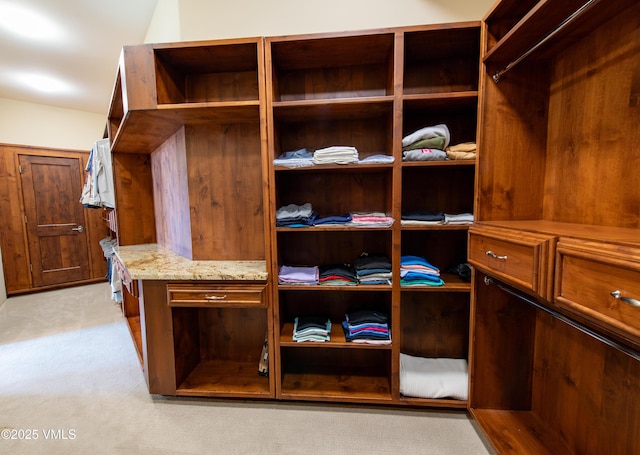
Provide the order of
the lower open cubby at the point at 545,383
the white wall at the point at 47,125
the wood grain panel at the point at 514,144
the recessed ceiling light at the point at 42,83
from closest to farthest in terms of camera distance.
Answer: the lower open cubby at the point at 545,383, the wood grain panel at the point at 514,144, the recessed ceiling light at the point at 42,83, the white wall at the point at 47,125

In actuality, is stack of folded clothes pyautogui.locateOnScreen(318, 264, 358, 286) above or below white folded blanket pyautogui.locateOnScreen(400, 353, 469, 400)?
above

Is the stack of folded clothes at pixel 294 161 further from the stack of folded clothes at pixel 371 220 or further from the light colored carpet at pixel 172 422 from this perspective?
the light colored carpet at pixel 172 422

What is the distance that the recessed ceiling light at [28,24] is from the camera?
7.13ft

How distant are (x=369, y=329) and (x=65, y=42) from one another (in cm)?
391

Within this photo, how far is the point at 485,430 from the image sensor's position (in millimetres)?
1323

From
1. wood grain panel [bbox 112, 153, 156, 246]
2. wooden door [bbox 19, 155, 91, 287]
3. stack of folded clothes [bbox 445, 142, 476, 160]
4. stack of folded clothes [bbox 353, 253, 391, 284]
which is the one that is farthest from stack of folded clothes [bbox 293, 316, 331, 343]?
wooden door [bbox 19, 155, 91, 287]

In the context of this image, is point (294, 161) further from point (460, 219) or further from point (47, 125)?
point (47, 125)

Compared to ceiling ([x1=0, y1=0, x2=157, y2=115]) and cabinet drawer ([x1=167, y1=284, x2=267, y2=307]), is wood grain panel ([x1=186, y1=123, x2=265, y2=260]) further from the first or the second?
→ ceiling ([x1=0, y1=0, x2=157, y2=115])

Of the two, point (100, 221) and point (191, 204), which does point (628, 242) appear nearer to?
point (191, 204)

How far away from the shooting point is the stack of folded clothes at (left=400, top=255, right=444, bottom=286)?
1.46 meters

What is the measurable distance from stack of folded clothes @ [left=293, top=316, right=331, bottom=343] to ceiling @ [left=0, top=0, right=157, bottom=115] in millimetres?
2863

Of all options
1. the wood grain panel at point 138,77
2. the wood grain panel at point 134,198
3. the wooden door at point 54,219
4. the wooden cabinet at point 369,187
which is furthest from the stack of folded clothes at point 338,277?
the wooden door at point 54,219

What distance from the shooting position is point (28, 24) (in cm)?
234

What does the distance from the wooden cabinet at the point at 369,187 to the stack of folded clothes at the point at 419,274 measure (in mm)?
34
